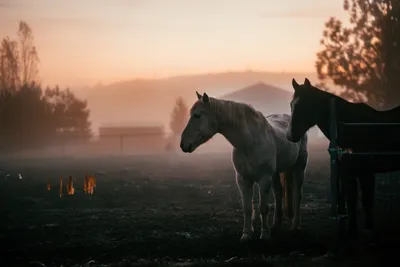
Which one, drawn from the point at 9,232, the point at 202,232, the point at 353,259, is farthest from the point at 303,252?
the point at 9,232

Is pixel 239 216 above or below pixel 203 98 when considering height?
below

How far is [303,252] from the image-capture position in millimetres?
8156

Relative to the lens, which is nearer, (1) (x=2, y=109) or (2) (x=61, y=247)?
(2) (x=61, y=247)

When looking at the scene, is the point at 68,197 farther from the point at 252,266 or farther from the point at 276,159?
the point at 252,266

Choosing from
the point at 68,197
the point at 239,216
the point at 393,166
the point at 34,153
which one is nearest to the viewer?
the point at 393,166

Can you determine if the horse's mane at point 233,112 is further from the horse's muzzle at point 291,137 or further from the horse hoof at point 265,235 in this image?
the horse hoof at point 265,235

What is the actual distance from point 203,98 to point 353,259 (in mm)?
3271

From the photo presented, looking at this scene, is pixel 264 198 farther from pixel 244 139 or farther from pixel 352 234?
pixel 352 234

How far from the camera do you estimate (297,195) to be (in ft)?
33.6

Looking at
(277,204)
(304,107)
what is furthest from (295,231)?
(304,107)

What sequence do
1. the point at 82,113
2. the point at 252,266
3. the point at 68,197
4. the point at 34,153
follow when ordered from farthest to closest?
the point at 82,113 < the point at 34,153 < the point at 68,197 < the point at 252,266

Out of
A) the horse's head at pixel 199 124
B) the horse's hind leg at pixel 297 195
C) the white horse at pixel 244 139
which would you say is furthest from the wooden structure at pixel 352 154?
the horse's head at pixel 199 124

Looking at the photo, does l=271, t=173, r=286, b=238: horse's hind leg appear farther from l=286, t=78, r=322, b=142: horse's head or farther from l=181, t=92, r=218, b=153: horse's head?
l=181, t=92, r=218, b=153: horse's head

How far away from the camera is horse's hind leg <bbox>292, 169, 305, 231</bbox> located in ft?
32.7
